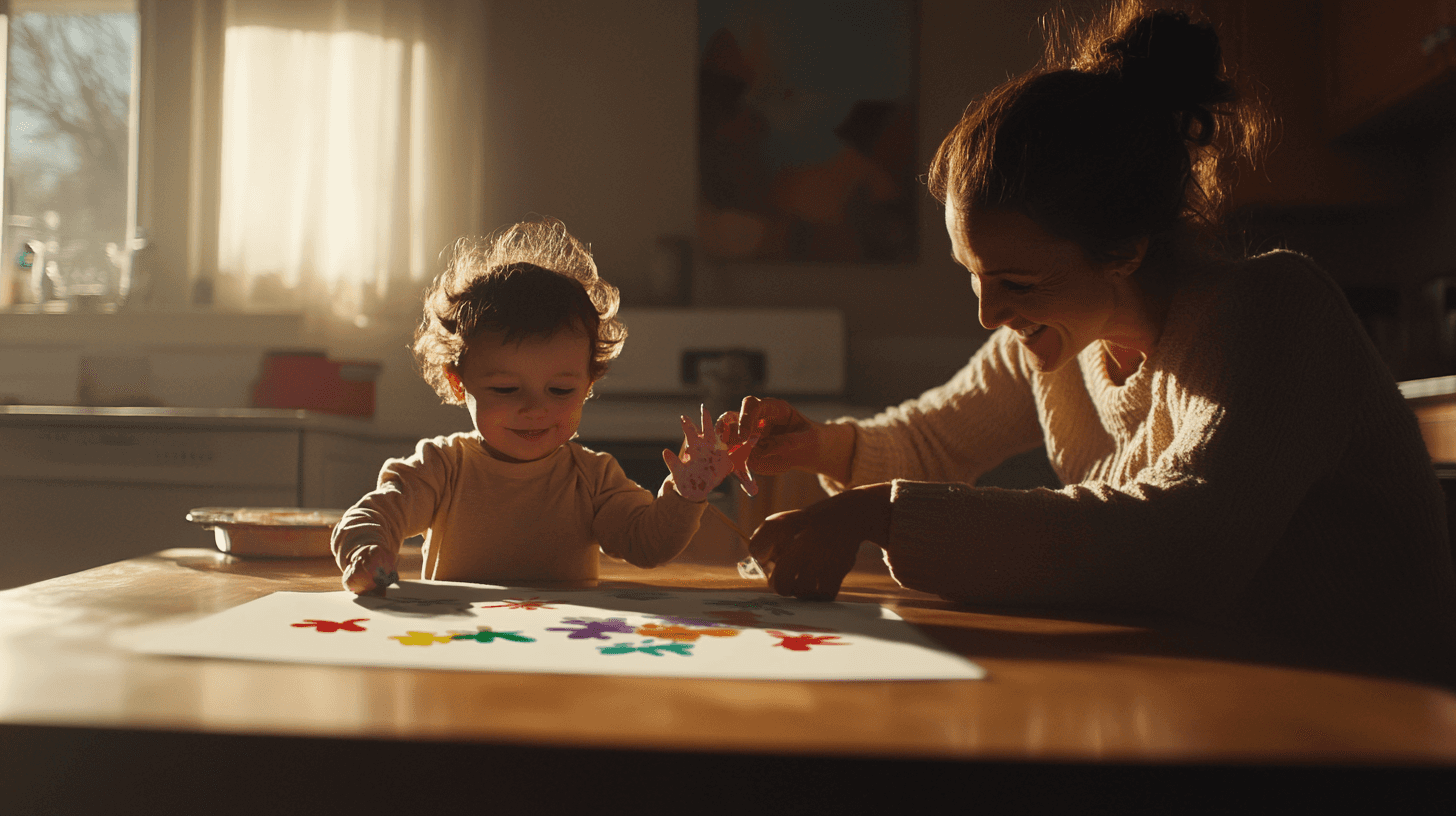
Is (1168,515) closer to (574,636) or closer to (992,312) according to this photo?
(992,312)

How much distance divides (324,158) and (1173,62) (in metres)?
2.98

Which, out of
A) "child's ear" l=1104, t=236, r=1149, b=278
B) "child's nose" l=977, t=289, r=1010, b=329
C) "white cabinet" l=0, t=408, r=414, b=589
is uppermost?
"child's ear" l=1104, t=236, r=1149, b=278

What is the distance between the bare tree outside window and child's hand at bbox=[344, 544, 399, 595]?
3.25 m

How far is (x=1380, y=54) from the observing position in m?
2.47

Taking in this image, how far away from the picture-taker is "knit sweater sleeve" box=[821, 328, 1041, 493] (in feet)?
3.64

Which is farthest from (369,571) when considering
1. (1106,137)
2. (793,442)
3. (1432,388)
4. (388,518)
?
(1432,388)

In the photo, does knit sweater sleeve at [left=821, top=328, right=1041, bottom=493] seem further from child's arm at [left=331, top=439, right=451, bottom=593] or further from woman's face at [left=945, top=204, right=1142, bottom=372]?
child's arm at [left=331, top=439, right=451, bottom=593]

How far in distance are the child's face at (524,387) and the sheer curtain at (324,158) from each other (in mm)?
2567

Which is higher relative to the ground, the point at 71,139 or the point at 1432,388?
the point at 71,139

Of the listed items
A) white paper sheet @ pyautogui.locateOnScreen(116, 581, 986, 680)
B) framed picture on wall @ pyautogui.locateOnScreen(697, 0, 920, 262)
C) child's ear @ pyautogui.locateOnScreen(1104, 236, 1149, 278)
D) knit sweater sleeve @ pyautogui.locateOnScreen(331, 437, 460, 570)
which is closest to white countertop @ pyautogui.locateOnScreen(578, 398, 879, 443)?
framed picture on wall @ pyautogui.locateOnScreen(697, 0, 920, 262)

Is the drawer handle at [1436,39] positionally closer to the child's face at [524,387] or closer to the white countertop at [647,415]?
the white countertop at [647,415]

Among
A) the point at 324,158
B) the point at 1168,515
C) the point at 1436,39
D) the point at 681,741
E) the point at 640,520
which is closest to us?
the point at 681,741

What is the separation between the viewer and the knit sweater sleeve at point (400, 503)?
661mm

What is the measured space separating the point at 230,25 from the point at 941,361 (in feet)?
8.63
